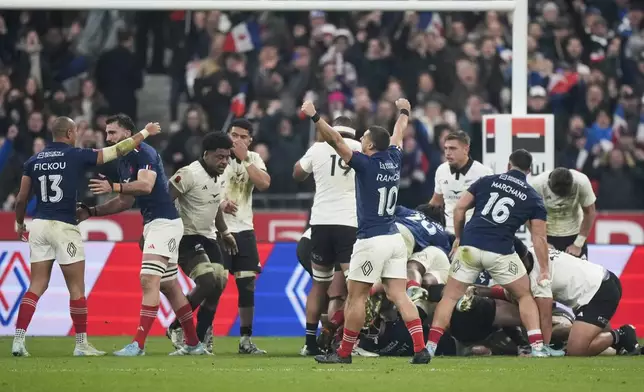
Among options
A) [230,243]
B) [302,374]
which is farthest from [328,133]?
[230,243]

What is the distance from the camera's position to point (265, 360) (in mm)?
13539

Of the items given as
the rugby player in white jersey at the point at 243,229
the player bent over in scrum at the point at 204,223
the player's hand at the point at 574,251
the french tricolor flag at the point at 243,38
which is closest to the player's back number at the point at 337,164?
the rugby player in white jersey at the point at 243,229

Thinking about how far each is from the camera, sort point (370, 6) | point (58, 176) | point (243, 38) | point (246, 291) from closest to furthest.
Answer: point (58, 176)
point (246, 291)
point (370, 6)
point (243, 38)

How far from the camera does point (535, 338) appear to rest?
46.4ft

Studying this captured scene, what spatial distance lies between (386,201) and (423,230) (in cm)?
333

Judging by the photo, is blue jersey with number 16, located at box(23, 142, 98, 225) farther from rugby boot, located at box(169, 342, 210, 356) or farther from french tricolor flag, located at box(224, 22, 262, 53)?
french tricolor flag, located at box(224, 22, 262, 53)

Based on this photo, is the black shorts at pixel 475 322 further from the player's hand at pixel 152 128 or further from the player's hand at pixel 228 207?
the player's hand at pixel 152 128

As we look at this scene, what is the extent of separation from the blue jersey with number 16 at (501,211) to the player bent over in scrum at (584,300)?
0.73m

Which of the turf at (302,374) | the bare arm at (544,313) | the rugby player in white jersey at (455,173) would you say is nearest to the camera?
the turf at (302,374)

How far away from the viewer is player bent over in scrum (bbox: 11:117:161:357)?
1395 centimetres

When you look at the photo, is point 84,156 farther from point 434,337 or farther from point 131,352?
point 434,337

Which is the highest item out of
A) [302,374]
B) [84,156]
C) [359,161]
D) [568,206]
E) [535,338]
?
[359,161]

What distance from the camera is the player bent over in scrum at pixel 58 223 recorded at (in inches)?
549

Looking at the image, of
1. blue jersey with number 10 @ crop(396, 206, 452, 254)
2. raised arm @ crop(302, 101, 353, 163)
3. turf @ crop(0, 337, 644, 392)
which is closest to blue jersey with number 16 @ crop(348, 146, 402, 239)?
raised arm @ crop(302, 101, 353, 163)
